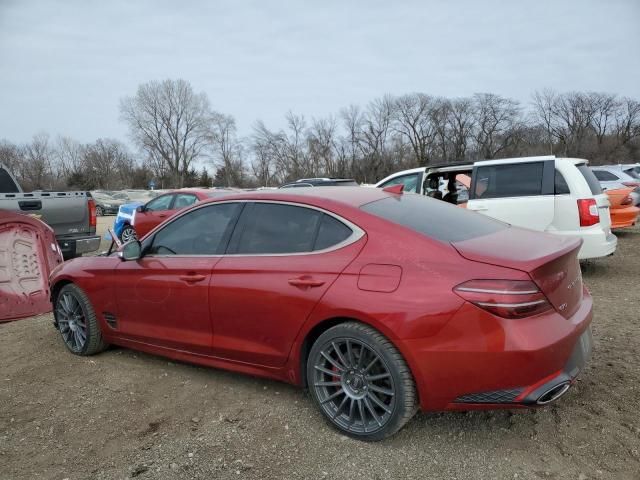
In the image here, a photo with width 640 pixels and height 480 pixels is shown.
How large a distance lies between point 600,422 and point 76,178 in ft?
266

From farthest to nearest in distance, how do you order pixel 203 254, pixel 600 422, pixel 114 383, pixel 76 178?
pixel 76 178
pixel 114 383
pixel 203 254
pixel 600 422

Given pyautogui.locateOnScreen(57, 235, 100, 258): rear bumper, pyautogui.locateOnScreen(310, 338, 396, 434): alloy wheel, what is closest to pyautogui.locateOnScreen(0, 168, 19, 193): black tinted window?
pyautogui.locateOnScreen(57, 235, 100, 258): rear bumper

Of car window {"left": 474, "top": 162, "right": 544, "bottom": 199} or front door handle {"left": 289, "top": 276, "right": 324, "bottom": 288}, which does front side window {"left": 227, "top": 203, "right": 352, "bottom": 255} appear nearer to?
front door handle {"left": 289, "top": 276, "right": 324, "bottom": 288}

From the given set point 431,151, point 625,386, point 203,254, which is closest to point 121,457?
point 203,254

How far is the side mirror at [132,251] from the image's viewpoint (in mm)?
3992

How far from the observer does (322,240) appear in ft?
10.2

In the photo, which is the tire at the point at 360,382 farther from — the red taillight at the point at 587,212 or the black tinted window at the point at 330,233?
the red taillight at the point at 587,212

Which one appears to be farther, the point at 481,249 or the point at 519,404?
the point at 481,249

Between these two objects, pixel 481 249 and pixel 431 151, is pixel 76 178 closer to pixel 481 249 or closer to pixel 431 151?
pixel 431 151

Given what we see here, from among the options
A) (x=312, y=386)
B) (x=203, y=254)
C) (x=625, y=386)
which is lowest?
(x=625, y=386)

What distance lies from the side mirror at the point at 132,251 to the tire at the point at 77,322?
0.75m

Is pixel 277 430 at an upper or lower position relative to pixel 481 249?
lower

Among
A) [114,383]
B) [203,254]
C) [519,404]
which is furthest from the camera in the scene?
[114,383]

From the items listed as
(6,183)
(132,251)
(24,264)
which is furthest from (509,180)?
(6,183)
